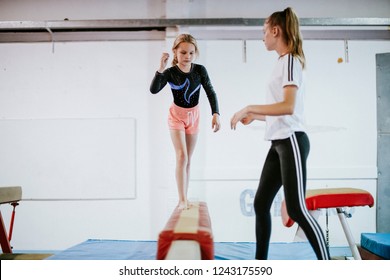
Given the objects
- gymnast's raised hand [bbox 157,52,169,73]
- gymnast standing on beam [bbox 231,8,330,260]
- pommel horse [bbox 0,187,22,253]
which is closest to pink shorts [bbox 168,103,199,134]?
gymnast's raised hand [bbox 157,52,169,73]

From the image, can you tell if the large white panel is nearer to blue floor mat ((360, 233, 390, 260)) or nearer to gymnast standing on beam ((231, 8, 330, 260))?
gymnast standing on beam ((231, 8, 330, 260))

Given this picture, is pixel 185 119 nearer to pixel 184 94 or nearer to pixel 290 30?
pixel 184 94

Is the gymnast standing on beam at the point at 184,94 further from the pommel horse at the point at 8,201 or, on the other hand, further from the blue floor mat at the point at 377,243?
the blue floor mat at the point at 377,243

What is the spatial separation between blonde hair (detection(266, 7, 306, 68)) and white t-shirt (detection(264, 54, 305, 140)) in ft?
0.19

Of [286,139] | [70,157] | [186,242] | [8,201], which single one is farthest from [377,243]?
[8,201]

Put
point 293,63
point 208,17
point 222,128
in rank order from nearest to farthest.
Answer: point 293,63 < point 208,17 < point 222,128

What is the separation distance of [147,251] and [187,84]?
999mm

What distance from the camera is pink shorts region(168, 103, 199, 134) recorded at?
2152mm

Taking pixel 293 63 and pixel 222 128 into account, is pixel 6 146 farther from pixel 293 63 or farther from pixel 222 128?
pixel 293 63

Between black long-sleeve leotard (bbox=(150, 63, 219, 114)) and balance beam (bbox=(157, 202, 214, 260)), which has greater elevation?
black long-sleeve leotard (bbox=(150, 63, 219, 114))

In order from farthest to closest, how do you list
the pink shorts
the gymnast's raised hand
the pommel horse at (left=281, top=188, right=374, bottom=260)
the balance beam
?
1. the pink shorts
2. the gymnast's raised hand
3. the pommel horse at (left=281, top=188, right=374, bottom=260)
4. the balance beam

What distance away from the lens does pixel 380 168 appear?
2270 millimetres
